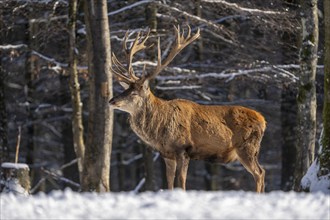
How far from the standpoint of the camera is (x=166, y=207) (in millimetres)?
6699

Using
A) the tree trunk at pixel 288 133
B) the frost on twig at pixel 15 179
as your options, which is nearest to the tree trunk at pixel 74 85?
the tree trunk at pixel 288 133

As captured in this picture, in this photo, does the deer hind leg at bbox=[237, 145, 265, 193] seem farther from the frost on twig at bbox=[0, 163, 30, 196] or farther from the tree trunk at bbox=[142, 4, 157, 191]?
the tree trunk at bbox=[142, 4, 157, 191]

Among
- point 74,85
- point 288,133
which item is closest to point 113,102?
point 74,85

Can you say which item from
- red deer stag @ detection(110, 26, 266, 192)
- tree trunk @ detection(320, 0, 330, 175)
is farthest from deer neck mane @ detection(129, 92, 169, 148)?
tree trunk @ detection(320, 0, 330, 175)

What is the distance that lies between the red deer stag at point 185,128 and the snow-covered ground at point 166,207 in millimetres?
5898

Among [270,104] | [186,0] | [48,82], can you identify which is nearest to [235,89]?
[270,104]

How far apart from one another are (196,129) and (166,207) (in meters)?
6.97

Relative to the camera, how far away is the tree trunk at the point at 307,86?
15.5 metres

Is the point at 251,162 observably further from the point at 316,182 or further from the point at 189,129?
the point at 316,182

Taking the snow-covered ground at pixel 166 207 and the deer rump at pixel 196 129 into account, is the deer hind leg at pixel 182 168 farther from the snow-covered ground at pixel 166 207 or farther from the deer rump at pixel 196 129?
the snow-covered ground at pixel 166 207

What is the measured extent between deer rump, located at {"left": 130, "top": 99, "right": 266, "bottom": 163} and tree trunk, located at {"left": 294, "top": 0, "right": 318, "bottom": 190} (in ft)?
5.72

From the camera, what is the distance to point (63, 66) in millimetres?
19469

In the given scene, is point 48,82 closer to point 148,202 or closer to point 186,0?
point 186,0

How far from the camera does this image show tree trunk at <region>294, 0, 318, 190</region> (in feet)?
50.8
